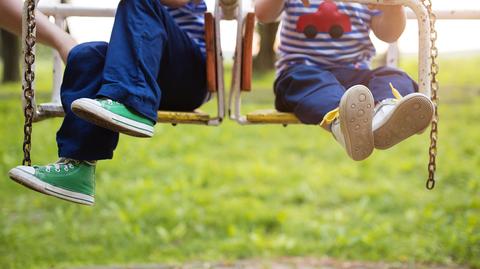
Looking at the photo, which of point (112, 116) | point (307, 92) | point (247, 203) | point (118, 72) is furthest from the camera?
point (247, 203)

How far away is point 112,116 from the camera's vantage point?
6.25 ft

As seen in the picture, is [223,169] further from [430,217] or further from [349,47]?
[349,47]

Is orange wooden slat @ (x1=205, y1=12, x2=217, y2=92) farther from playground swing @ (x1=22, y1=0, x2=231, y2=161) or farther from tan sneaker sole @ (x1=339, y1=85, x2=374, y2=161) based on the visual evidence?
tan sneaker sole @ (x1=339, y1=85, x2=374, y2=161)

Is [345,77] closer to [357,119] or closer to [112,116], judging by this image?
[357,119]

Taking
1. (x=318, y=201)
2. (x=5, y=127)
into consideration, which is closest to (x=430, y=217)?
(x=318, y=201)

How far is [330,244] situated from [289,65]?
2.44 m

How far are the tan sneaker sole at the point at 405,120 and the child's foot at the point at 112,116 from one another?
2.15ft

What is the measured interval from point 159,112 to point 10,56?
8.63 meters

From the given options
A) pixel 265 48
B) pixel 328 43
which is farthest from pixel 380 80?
pixel 265 48

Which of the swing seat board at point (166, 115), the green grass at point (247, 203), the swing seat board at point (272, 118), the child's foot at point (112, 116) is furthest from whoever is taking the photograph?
the green grass at point (247, 203)

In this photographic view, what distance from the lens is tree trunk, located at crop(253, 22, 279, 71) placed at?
35.1 feet

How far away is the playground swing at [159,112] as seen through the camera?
1.97m

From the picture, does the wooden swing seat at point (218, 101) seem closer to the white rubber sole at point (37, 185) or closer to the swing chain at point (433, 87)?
the white rubber sole at point (37, 185)

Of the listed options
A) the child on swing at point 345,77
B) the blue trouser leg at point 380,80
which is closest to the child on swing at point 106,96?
the child on swing at point 345,77
